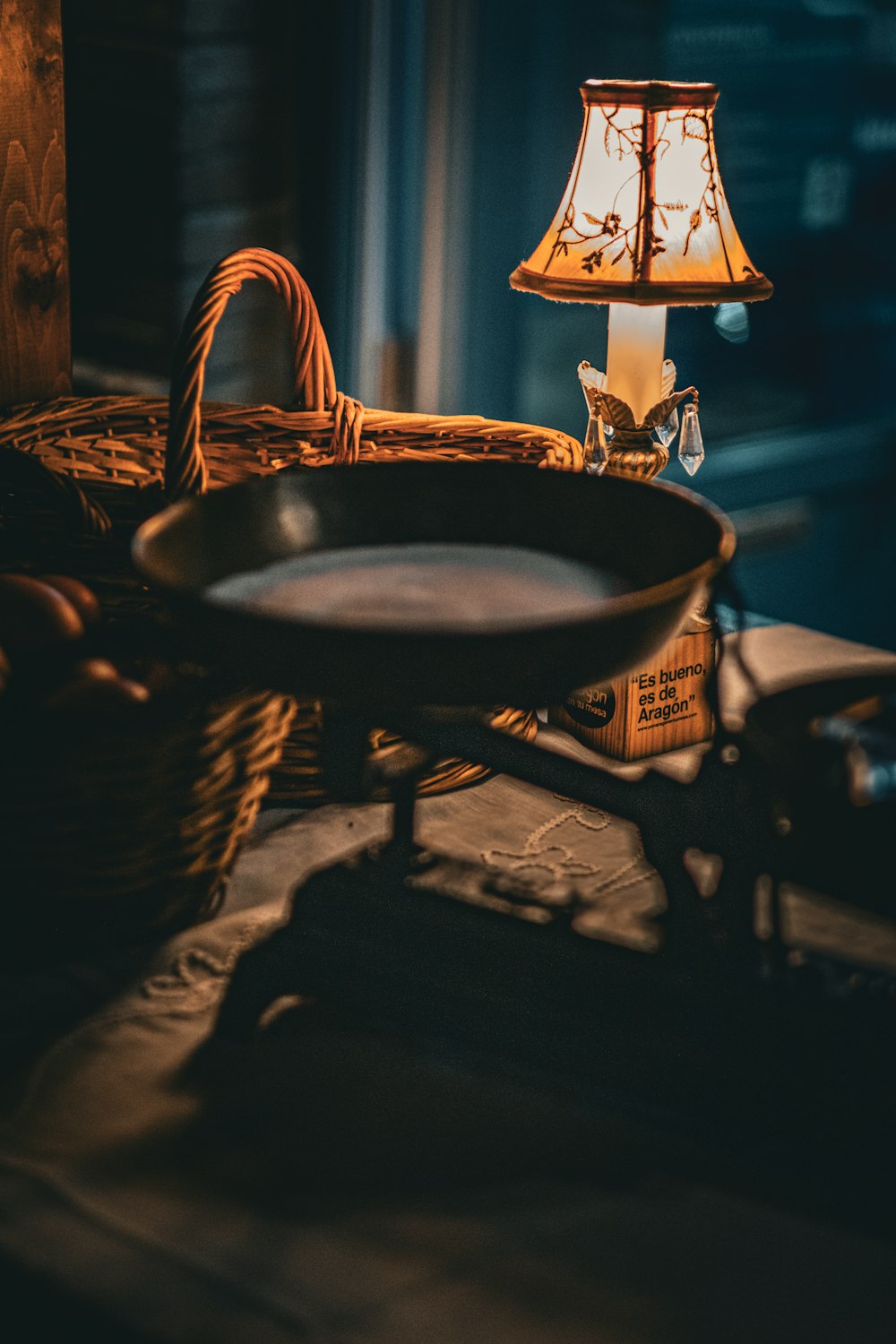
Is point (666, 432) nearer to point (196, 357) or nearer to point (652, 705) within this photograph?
point (652, 705)

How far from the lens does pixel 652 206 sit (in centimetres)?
130

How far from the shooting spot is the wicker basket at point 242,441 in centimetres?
109

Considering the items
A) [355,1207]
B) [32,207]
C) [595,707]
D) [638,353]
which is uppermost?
[32,207]

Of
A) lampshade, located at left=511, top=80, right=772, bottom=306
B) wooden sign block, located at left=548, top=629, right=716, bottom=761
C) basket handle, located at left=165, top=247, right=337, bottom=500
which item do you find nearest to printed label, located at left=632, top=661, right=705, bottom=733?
wooden sign block, located at left=548, top=629, right=716, bottom=761

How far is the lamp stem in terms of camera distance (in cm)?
135

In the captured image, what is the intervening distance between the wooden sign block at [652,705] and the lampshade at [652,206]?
314mm

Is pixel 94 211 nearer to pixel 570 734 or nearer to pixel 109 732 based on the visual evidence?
pixel 570 734

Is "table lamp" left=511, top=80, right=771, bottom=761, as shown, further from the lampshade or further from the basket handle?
the basket handle

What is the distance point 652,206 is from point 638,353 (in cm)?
13

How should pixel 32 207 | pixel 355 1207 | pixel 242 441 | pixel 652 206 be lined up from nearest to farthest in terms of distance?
pixel 355 1207 → pixel 652 206 → pixel 242 441 → pixel 32 207

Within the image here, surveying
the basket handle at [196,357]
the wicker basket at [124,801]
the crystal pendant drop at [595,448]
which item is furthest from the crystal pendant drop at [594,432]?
the wicker basket at [124,801]

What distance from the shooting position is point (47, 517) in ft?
4.15

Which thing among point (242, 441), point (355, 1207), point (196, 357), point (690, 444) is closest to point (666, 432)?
point (690, 444)

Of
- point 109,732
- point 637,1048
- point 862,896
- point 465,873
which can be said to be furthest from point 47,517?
point 862,896
